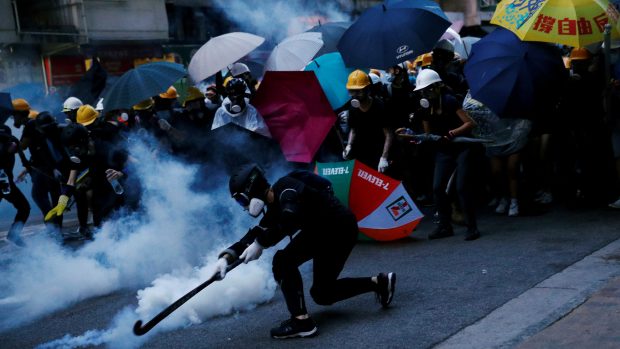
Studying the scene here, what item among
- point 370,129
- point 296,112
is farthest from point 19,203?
point 370,129

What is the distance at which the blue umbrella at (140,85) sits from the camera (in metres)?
7.69

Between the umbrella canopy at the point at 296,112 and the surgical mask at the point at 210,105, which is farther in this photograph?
the surgical mask at the point at 210,105

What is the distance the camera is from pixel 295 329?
4.62 meters

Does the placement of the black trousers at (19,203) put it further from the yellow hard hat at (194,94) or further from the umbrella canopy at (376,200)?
the umbrella canopy at (376,200)

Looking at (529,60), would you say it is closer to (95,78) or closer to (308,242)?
(308,242)

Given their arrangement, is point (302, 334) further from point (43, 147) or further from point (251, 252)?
point (43, 147)

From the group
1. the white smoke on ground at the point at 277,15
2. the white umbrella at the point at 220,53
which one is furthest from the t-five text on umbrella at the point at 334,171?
the white smoke on ground at the point at 277,15

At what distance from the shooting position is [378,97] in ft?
25.9

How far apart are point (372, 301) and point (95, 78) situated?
6911 millimetres

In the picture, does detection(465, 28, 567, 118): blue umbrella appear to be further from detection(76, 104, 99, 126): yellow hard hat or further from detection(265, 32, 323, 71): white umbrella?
detection(76, 104, 99, 126): yellow hard hat

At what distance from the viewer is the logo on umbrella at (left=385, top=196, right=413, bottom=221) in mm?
6895

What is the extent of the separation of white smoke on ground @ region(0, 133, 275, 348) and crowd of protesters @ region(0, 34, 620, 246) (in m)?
0.27

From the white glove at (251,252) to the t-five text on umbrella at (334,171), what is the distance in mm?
2636

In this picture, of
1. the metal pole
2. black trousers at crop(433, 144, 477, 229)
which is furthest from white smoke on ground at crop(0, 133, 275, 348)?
the metal pole
